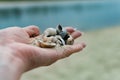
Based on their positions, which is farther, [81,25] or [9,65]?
[81,25]

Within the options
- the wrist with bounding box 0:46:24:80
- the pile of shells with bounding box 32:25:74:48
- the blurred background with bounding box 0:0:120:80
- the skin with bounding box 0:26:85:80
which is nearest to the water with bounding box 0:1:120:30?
the blurred background with bounding box 0:0:120:80

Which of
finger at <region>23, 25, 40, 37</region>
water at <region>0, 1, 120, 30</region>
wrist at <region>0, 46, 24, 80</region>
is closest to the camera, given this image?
wrist at <region>0, 46, 24, 80</region>

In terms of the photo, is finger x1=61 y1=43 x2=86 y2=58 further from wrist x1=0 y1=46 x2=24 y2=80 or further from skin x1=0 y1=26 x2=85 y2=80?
wrist x1=0 y1=46 x2=24 y2=80

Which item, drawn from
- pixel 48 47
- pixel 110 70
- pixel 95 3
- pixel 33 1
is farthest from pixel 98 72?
pixel 95 3

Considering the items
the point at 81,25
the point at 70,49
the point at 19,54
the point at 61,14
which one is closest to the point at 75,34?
the point at 70,49

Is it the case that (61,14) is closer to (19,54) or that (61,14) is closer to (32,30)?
(32,30)

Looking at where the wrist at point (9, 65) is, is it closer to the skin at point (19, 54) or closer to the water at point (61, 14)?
the skin at point (19, 54)

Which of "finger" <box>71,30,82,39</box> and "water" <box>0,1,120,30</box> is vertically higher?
"finger" <box>71,30,82,39</box>
